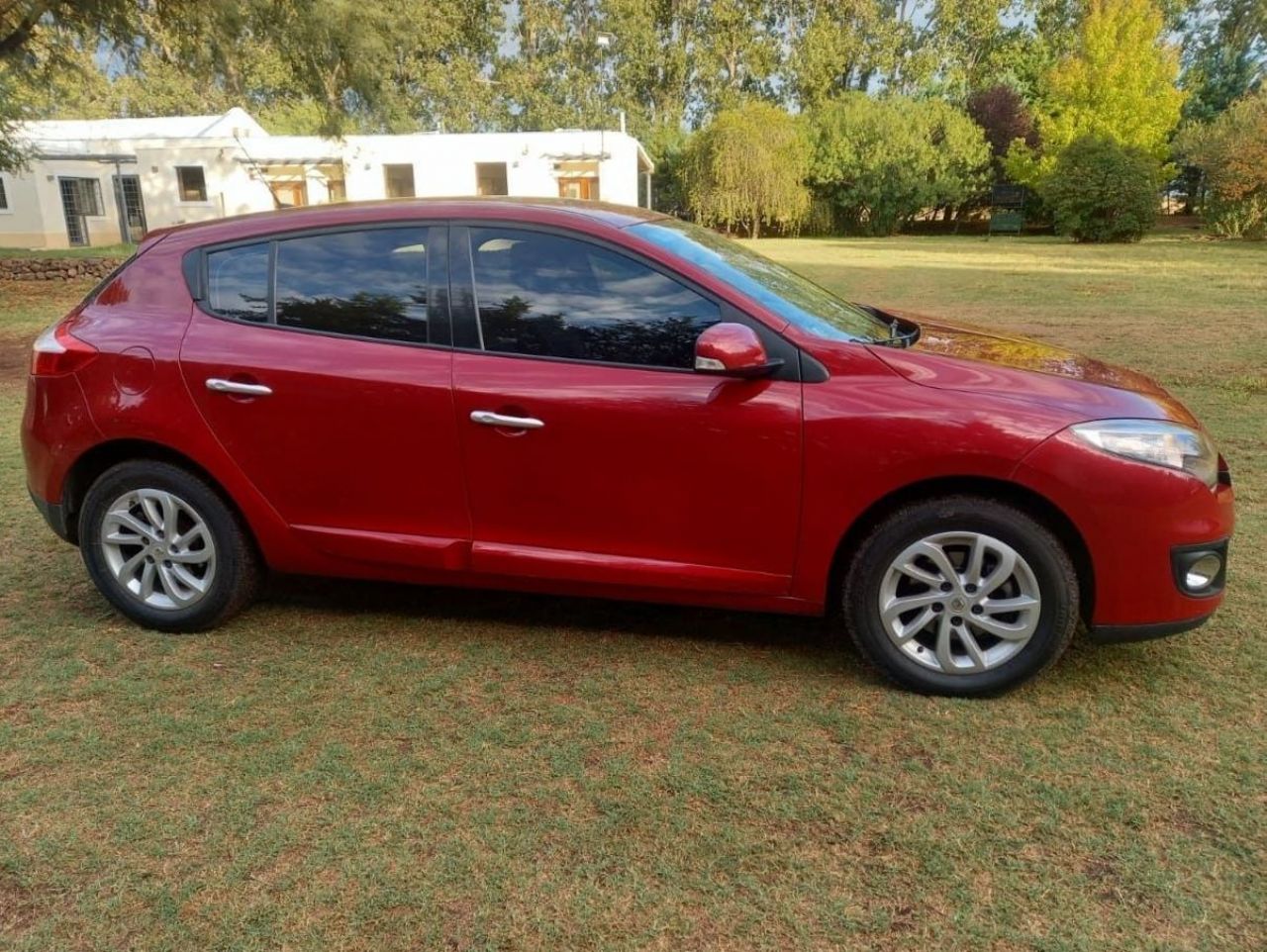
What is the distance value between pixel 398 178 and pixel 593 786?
4074cm

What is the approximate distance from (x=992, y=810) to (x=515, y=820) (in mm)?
1337

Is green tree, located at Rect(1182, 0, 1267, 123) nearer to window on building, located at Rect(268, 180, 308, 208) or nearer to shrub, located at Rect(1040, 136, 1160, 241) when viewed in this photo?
shrub, located at Rect(1040, 136, 1160, 241)

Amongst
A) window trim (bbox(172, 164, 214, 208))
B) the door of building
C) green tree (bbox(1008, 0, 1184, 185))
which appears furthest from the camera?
green tree (bbox(1008, 0, 1184, 185))

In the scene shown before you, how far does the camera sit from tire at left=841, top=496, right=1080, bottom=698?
3084 millimetres

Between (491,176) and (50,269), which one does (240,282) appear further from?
(491,176)

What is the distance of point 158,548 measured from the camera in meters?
3.79

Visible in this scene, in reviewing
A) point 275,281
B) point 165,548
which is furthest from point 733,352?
point 165,548

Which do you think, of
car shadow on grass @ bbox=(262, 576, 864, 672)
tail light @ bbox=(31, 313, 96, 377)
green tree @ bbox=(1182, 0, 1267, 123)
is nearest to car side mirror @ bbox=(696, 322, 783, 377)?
car shadow on grass @ bbox=(262, 576, 864, 672)

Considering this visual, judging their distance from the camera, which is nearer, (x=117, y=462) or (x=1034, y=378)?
(x=1034, y=378)

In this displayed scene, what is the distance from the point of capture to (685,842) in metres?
2.56

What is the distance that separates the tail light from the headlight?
11.9 feet

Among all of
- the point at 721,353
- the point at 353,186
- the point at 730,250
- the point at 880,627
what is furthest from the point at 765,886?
the point at 353,186

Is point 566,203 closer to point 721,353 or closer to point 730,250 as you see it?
point 730,250

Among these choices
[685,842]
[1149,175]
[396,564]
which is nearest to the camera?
[685,842]
